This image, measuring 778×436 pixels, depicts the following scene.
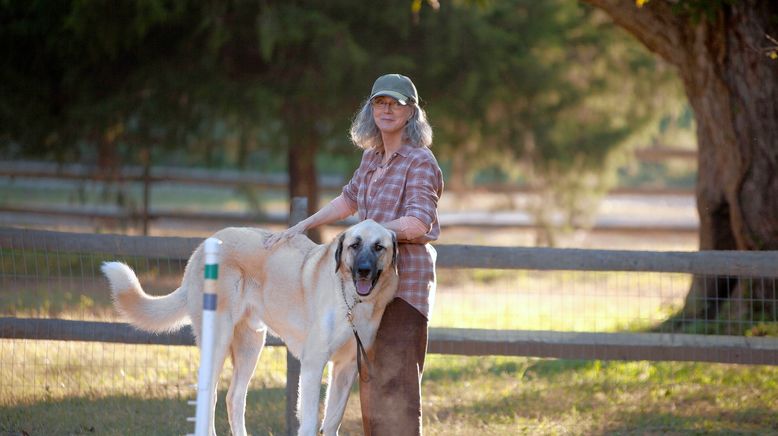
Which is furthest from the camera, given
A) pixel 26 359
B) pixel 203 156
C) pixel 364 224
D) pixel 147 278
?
pixel 203 156

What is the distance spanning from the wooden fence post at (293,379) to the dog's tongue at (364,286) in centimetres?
161

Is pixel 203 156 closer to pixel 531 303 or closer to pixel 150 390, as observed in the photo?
pixel 531 303

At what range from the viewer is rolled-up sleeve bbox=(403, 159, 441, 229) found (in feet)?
15.2

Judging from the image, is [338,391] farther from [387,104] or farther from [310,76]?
[310,76]

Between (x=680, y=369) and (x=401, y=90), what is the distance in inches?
187

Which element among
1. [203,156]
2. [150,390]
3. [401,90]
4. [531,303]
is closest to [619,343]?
[401,90]

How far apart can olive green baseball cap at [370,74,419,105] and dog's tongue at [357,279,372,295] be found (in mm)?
916

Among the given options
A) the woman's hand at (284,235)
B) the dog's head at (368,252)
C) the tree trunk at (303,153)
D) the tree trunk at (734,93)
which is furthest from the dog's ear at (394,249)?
the tree trunk at (303,153)

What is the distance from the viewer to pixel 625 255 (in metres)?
6.20

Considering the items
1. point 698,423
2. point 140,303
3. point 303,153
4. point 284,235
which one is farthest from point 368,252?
point 303,153

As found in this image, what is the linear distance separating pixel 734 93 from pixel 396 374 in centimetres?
478

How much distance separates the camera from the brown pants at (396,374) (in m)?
4.82

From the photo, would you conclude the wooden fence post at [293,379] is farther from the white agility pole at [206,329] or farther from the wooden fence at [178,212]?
the wooden fence at [178,212]

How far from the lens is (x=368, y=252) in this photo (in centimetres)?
453
